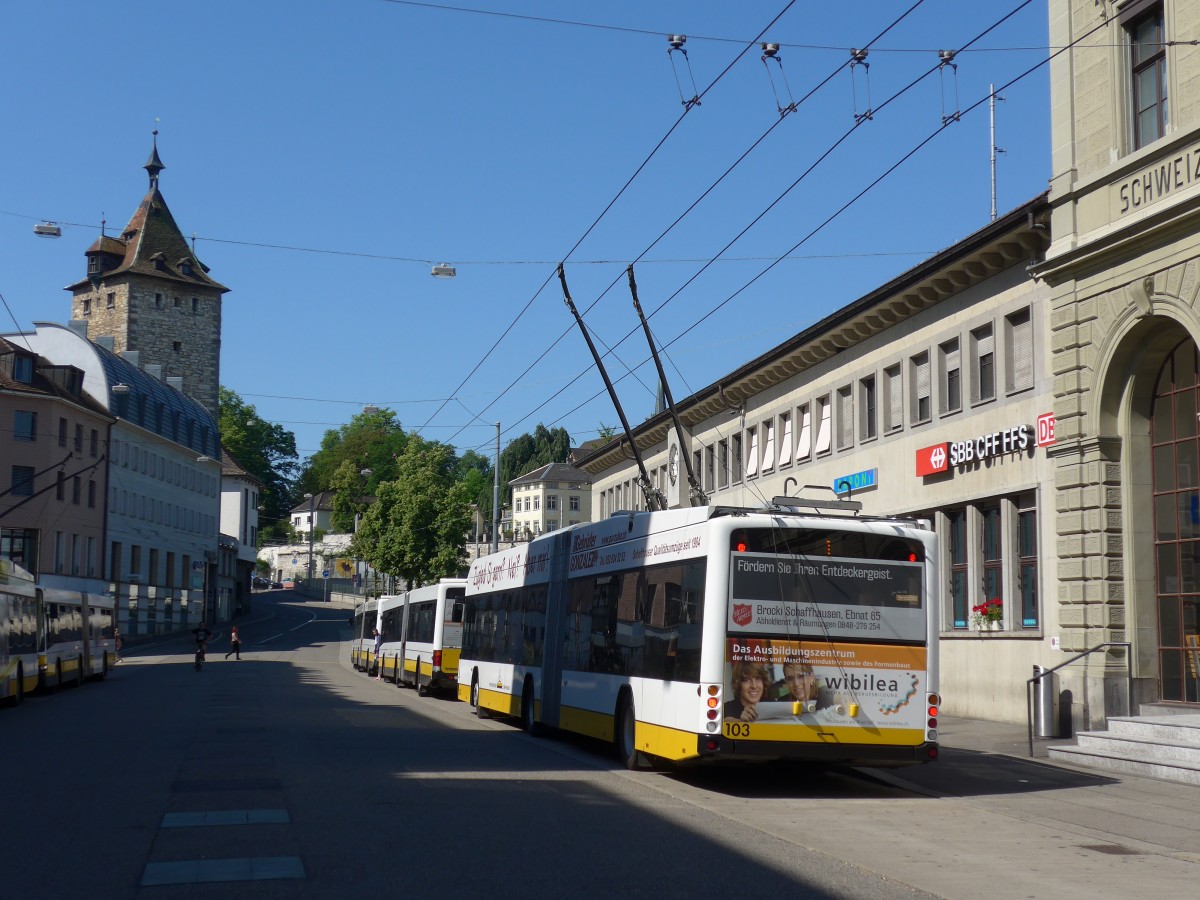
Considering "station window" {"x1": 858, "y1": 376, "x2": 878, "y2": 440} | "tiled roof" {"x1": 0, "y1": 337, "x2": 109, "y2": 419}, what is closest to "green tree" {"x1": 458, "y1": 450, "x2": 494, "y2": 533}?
"tiled roof" {"x1": 0, "y1": 337, "x2": 109, "y2": 419}

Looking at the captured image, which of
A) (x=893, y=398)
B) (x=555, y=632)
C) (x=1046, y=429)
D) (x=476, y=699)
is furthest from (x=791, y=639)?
(x=893, y=398)

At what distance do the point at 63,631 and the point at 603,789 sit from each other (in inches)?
1185

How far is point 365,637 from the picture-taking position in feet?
182

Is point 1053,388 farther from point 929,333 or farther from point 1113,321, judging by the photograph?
point 929,333

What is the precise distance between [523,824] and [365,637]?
4469 cm

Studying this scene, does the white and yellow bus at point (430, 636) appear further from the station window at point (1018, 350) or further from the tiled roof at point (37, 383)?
the tiled roof at point (37, 383)

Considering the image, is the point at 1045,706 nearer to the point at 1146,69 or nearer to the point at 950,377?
the point at 950,377

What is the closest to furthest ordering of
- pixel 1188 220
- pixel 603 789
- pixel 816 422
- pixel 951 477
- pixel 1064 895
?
pixel 1064 895 → pixel 603 789 → pixel 1188 220 → pixel 951 477 → pixel 816 422

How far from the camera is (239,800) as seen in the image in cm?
1342

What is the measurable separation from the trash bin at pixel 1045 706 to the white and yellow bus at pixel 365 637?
1288 inches

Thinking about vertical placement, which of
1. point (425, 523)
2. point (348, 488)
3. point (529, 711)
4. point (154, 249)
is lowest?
point (529, 711)

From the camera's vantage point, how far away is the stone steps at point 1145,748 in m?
16.8

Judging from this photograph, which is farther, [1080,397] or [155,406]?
[155,406]

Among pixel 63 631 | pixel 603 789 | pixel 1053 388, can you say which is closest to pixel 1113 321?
pixel 1053 388
